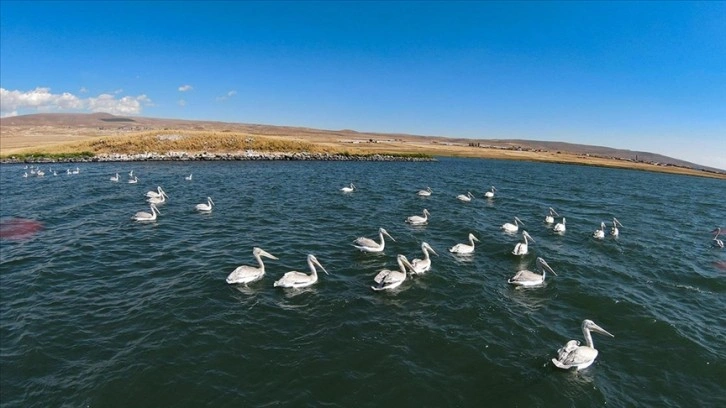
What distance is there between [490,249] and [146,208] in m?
27.4

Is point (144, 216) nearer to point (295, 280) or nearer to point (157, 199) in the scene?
point (157, 199)

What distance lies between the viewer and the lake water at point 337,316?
10.8 meters

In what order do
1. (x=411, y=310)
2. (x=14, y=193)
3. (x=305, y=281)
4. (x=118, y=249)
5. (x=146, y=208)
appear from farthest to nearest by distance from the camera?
(x=14, y=193) < (x=146, y=208) < (x=118, y=249) < (x=305, y=281) < (x=411, y=310)

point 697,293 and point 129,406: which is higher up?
point 697,293

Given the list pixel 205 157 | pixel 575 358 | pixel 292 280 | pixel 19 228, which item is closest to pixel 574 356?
pixel 575 358

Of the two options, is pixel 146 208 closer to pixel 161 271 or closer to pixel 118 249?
pixel 118 249

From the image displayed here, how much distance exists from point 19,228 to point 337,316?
2326 cm

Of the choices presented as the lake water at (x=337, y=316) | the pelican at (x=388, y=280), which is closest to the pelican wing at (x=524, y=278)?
the lake water at (x=337, y=316)

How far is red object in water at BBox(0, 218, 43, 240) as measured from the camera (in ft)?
73.9

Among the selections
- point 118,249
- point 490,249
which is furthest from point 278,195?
point 490,249

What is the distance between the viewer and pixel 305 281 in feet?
55.6

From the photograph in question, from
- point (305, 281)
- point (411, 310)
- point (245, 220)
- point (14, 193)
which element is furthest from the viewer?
point (14, 193)

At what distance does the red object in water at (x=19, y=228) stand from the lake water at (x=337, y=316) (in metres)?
0.72

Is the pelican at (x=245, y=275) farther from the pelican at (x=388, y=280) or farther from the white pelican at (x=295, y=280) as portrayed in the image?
the pelican at (x=388, y=280)
